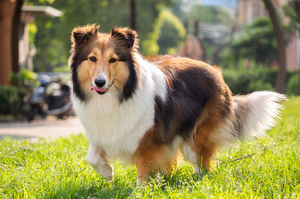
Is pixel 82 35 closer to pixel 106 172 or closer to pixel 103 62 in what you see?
pixel 103 62

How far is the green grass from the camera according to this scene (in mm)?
3395

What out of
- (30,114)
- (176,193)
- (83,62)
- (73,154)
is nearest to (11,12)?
(30,114)

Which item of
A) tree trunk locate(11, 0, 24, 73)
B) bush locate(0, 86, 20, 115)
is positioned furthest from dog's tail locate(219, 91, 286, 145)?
tree trunk locate(11, 0, 24, 73)

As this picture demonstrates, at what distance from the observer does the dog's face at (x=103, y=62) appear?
3.47 m

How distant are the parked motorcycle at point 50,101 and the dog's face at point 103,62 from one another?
8632 mm

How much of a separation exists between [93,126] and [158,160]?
78 centimetres

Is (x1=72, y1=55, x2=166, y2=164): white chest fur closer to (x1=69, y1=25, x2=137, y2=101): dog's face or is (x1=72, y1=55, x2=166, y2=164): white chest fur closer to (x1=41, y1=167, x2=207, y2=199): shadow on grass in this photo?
(x1=69, y1=25, x2=137, y2=101): dog's face

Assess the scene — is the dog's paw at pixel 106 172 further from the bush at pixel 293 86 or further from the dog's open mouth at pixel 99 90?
the bush at pixel 293 86

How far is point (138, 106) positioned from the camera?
3.66 m

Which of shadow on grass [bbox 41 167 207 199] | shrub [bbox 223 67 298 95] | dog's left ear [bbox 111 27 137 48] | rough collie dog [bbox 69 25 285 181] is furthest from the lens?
shrub [bbox 223 67 298 95]

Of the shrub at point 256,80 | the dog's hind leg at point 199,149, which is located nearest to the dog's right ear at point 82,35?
the dog's hind leg at point 199,149

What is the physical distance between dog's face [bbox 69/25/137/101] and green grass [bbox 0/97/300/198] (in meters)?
0.96

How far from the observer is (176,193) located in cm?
337

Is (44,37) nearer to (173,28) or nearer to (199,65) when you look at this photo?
(173,28)
